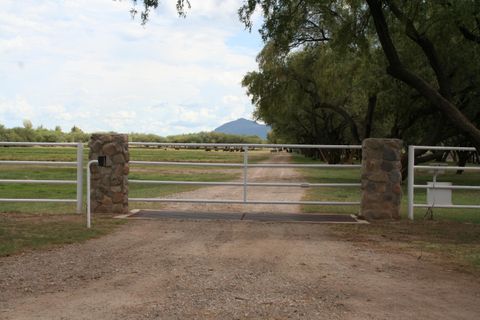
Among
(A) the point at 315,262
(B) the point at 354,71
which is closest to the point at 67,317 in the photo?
(A) the point at 315,262

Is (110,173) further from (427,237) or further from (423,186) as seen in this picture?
(423,186)

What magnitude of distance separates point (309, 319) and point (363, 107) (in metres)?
26.7

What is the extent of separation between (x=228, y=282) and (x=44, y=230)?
4.51 meters

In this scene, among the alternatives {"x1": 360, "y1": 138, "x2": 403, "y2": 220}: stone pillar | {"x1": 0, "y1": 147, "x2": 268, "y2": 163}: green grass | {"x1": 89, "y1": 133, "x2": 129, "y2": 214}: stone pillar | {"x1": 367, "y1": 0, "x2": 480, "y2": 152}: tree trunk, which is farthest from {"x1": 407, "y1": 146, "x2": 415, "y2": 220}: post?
{"x1": 0, "y1": 147, "x2": 268, "y2": 163}: green grass

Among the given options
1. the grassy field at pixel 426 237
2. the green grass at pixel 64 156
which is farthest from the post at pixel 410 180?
the green grass at pixel 64 156

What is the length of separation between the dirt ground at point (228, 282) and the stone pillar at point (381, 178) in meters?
2.52

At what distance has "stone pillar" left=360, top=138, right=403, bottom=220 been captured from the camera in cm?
1091

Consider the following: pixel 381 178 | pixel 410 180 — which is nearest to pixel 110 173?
pixel 381 178

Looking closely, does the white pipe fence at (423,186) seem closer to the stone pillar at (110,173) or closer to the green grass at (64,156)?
the stone pillar at (110,173)

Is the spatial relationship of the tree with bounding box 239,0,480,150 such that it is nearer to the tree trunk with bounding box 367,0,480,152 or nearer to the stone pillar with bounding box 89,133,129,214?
the tree trunk with bounding box 367,0,480,152

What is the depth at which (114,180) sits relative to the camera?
1112cm

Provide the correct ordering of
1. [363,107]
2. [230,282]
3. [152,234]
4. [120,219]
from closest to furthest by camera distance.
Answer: [230,282], [152,234], [120,219], [363,107]

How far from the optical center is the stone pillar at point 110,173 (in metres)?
11.1

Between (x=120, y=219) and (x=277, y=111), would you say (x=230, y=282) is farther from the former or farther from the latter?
(x=277, y=111)
